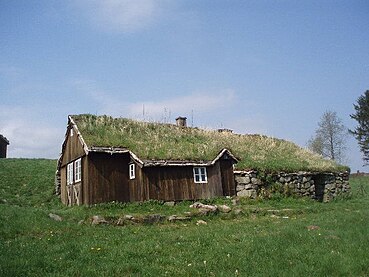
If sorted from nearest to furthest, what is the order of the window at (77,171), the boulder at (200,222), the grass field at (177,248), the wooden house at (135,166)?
the grass field at (177,248) < the boulder at (200,222) < the wooden house at (135,166) < the window at (77,171)

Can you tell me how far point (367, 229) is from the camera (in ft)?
44.6

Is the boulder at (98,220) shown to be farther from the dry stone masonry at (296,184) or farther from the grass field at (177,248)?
the dry stone masonry at (296,184)

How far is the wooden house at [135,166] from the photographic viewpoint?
25.2 m

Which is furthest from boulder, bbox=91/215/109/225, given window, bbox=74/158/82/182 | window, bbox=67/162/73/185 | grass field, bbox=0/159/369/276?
window, bbox=67/162/73/185

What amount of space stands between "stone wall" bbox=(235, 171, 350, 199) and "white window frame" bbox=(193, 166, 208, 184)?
287 centimetres

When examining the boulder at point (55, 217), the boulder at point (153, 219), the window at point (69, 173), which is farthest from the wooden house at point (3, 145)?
the boulder at point (153, 219)

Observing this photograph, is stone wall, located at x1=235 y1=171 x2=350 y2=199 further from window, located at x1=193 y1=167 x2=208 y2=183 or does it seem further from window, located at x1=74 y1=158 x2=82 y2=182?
window, located at x1=74 y1=158 x2=82 y2=182

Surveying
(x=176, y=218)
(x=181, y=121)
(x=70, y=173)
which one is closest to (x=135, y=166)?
(x=70, y=173)

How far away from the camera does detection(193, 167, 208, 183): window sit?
2675 cm

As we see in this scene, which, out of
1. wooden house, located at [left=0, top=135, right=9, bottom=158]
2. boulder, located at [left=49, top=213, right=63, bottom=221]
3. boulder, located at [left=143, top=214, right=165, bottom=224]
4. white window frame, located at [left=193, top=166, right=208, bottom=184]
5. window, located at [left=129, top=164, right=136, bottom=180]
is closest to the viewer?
boulder, located at [left=49, top=213, right=63, bottom=221]

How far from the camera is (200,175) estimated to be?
27.0 meters

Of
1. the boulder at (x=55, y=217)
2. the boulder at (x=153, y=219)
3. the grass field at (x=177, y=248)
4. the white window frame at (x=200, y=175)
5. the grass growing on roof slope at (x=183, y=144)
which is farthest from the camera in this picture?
the white window frame at (x=200, y=175)

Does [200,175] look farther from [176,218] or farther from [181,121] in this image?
[181,121]

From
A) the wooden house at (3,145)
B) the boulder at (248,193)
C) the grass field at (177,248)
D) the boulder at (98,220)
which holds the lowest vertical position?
the grass field at (177,248)
